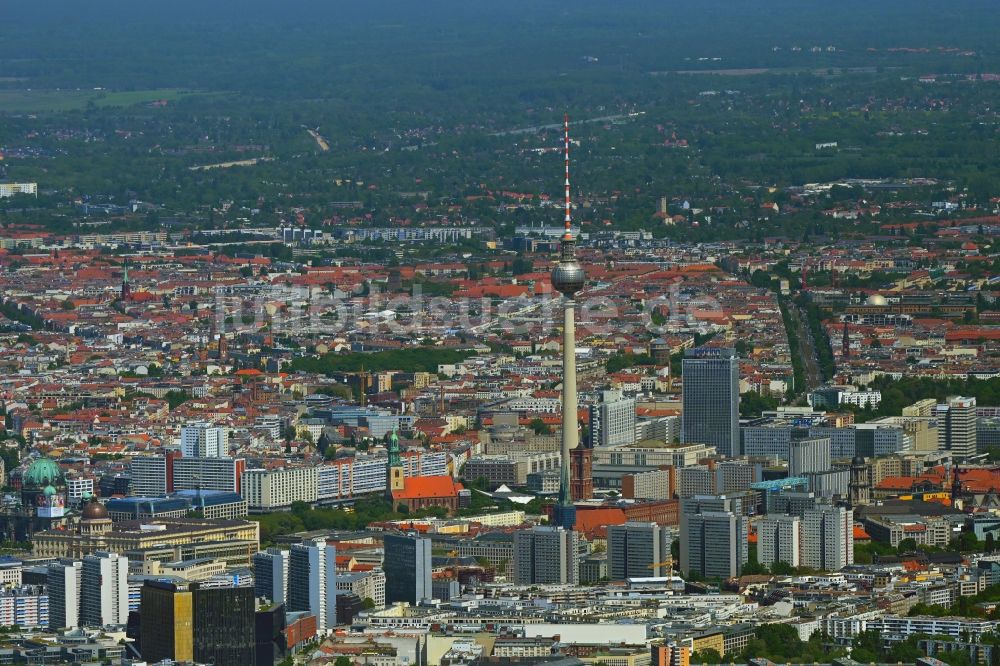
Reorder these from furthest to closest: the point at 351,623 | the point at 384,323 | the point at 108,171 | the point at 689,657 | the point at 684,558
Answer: the point at 108,171, the point at 384,323, the point at 684,558, the point at 351,623, the point at 689,657

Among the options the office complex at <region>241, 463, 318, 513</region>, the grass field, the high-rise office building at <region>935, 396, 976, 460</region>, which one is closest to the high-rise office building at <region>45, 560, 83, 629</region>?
the office complex at <region>241, 463, 318, 513</region>

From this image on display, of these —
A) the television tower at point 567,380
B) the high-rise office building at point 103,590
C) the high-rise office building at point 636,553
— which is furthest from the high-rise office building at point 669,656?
the television tower at point 567,380

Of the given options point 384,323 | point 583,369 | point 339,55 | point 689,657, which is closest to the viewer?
point 689,657

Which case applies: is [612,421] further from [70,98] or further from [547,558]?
[70,98]

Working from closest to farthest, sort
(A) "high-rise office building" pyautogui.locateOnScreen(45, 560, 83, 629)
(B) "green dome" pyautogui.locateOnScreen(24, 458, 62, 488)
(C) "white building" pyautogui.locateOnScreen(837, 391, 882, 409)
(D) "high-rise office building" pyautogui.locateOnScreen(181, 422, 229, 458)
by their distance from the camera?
(A) "high-rise office building" pyautogui.locateOnScreen(45, 560, 83, 629) → (B) "green dome" pyautogui.locateOnScreen(24, 458, 62, 488) → (D) "high-rise office building" pyautogui.locateOnScreen(181, 422, 229, 458) → (C) "white building" pyautogui.locateOnScreen(837, 391, 882, 409)

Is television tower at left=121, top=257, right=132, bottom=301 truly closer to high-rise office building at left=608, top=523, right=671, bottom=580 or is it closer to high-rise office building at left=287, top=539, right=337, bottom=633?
high-rise office building at left=608, top=523, right=671, bottom=580

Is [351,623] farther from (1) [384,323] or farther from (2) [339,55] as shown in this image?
(2) [339,55]

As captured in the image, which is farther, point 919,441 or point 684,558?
point 919,441

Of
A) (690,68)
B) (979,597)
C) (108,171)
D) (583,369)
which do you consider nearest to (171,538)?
(979,597)
